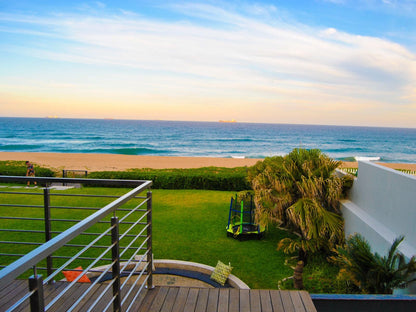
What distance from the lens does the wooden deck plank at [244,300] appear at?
3.15 metres

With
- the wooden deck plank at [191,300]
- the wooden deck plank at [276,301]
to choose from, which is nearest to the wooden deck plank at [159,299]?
the wooden deck plank at [191,300]

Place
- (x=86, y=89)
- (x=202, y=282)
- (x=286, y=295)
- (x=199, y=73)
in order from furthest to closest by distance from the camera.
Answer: (x=86, y=89), (x=199, y=73), (x=202, y=282), (x=286, y=295)

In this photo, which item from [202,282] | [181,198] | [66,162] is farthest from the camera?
[66,162]

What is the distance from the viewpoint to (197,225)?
404 inches

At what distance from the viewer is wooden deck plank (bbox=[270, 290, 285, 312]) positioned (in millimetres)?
3130

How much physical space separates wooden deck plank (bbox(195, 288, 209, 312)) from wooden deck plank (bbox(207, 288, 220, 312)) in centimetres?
3

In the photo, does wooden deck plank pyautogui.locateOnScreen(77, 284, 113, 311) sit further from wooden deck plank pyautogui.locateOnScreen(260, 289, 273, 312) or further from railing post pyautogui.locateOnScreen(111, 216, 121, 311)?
wooden deck plank pyautogui.locateOnScreen(260, 289, 273, 312)

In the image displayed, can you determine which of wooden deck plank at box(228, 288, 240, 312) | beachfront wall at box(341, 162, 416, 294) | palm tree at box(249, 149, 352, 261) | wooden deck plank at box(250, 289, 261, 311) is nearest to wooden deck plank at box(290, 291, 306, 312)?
wooden deck plank at box(250, 289, 261, 311)

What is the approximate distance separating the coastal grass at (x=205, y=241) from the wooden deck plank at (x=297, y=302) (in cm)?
339

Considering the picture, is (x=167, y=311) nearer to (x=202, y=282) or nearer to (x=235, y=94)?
(x=202, y=282)

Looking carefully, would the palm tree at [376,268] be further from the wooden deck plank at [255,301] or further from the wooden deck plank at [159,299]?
the wooden deck plank at [159,299]

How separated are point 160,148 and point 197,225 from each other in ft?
135

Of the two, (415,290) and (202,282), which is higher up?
(415,290)

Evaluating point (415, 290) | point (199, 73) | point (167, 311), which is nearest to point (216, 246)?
point (415, 290)
